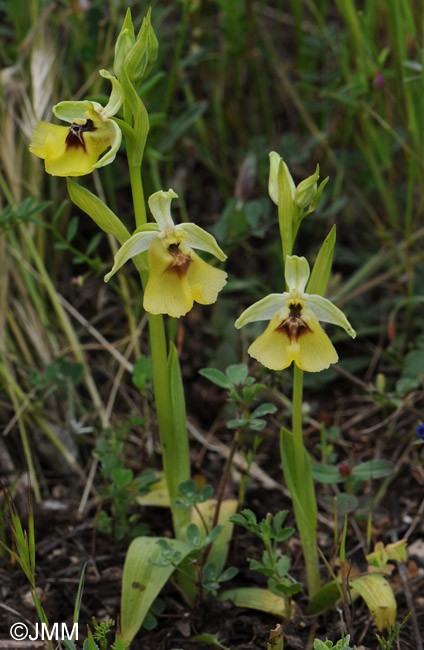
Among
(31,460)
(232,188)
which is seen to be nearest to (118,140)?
(31,460)

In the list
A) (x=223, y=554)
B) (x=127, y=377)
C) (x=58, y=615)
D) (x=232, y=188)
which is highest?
(x=232, y=188)

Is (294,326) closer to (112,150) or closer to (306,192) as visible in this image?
(306,192)

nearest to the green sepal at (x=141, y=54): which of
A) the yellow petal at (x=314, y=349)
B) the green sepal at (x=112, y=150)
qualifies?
the green sepal at (x=112, y=150)

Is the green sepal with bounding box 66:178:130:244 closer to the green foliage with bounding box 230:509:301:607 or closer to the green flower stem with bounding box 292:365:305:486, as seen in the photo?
the green flower stem with bounding box 292:365:305:486

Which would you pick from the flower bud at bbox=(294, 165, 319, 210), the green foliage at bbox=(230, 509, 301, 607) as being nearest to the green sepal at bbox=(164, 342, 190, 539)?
the green foliage at bbox=(230, 509, 301, 607)

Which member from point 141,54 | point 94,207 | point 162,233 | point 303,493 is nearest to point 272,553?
point 303,493

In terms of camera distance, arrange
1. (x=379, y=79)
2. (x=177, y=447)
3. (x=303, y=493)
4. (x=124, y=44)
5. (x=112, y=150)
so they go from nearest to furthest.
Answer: (x=112, y=150) → (x=124, y=44) → (x=303, y=493) → (x=177, y=447) → (x=379, y=79)

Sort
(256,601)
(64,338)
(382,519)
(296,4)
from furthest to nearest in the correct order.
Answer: (296,4), (64,338), (382,519), (256,601)

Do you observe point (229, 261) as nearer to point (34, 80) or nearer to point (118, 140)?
point (34, 80)

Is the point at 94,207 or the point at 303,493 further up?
the point at 94,207
